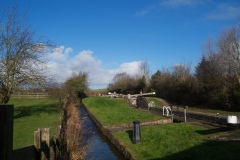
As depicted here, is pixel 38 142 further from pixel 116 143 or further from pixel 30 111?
pixel 30 111

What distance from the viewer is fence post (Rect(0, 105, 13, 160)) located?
6.28ft

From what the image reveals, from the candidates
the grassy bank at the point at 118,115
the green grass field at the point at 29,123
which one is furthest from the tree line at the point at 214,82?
Result: the green grass field at the point at 29,123

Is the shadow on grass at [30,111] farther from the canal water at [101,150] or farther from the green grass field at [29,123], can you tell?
the canal water at [101,150]

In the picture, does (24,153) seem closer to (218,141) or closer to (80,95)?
(218,141)

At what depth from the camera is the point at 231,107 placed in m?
24.1

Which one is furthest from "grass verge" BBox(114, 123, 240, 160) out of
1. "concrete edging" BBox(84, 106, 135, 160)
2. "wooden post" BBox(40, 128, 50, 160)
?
"wooden post" BBox(40, 128, 50, 160)

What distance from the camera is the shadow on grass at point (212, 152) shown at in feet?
23.9

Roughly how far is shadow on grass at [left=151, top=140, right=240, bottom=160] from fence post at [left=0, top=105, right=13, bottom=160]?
6697 mm

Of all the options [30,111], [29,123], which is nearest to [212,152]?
[29,123]

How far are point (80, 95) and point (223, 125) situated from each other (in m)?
45.0

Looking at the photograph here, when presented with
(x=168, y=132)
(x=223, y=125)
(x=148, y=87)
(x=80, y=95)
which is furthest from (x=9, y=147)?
(x=80, y=95)

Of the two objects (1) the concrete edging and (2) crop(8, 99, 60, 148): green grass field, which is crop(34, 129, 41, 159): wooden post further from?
(1) the concrete edging

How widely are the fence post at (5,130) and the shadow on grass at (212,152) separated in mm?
6697

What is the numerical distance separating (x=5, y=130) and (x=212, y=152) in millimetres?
7381
